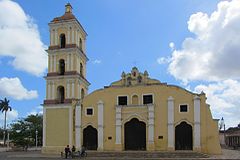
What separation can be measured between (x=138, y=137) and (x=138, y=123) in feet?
4.62

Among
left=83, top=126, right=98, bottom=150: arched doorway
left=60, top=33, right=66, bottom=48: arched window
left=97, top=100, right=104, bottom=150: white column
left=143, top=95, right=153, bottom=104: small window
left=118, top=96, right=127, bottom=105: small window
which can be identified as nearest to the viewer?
left=143, top=95, right=153, bottom=104: small window

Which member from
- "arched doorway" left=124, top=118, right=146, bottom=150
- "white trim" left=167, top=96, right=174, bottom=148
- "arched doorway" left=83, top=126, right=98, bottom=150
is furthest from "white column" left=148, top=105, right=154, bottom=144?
"arched doorway" left=83, top=126, right=98, bottom=150

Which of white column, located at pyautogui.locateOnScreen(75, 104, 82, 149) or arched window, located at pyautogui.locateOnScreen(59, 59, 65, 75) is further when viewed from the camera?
arched window, located at pyautogui.locateOnScreen(59, 59, 65, 75)

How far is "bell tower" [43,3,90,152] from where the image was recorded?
130 ft

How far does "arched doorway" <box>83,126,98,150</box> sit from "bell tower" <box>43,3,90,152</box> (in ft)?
4.49

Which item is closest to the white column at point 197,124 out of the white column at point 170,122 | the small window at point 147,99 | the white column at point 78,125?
the white column at point 170,122

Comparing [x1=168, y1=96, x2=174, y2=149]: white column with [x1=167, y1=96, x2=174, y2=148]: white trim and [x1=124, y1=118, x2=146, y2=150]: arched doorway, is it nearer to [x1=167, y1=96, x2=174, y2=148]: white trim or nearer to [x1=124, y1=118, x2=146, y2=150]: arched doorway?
[x1=167, y1=96, x2=174, y2=148]: white trim

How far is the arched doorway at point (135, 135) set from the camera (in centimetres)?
3844

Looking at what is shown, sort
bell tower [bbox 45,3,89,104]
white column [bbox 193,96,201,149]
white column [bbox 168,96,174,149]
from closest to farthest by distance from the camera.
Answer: white column [bbox 193,96,201,149]
white column [bbox 168,96,174,149]
bell tower [bbox 45,3,89,104]

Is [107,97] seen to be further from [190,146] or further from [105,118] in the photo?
[190,146]

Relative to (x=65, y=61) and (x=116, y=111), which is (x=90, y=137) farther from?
(x=65, y=61)

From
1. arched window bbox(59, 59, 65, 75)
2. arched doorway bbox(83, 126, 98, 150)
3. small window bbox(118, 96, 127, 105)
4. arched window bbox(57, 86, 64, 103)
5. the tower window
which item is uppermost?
arched window bbox(59, 59, 65, 75)

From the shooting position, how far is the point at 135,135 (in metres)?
38.5

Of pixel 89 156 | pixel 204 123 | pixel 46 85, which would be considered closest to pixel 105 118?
pixel 89 156
